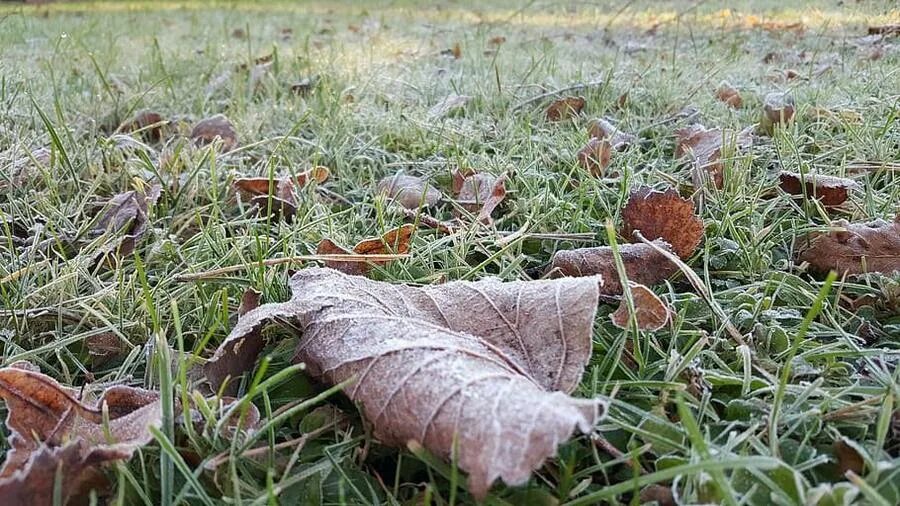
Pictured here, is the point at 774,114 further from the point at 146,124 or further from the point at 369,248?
the point at 146,124

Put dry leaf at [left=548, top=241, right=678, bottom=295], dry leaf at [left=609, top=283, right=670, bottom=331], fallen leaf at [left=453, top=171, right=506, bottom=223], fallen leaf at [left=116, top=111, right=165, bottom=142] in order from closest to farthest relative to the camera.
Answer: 1. dry leaf at [left=609, top=283, right=670, bottom=331]
2. dry leaf at [left=548, top=241, right=678, bottom=295]
3. fallen leaf at [left=453, top=171, right=506, bottom=223]
4. fallen leaf at [left=116, top=111, right=165, bottom=142]

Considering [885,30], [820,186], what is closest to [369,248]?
[820,186]

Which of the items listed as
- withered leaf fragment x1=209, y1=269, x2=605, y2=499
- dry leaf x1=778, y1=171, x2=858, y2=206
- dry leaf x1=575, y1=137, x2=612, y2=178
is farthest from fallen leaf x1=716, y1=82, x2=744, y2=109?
withered leaf fragment x1=209, y1=269, x2=605, y2=499

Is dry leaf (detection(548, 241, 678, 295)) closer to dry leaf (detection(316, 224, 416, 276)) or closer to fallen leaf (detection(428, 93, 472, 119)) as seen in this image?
dry leaf (detection(316, 224, 416, 276))

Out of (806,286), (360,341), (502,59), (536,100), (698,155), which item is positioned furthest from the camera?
(502,59)

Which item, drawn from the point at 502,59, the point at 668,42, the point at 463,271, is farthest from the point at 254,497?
the point at 668,42

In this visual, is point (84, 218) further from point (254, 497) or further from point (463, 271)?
point (254, 497)
